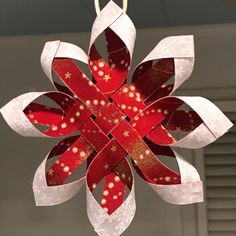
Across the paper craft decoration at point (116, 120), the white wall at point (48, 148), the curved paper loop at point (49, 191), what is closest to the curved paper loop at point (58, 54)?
the paper craft decoration at point (116, 120)

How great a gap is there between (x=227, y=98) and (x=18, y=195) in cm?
65

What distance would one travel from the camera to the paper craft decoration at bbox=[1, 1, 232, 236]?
61 centimetres

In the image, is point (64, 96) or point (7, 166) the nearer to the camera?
point (64, 96)

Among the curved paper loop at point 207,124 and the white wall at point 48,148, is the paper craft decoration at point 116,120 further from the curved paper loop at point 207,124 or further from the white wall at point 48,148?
the white wall at point 48,148

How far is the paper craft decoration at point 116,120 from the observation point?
0.61m

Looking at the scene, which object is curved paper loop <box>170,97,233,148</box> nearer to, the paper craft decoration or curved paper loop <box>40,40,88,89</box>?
the paper craft decoration

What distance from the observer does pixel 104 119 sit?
0.62 m

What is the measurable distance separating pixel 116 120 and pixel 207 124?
114 millimetres

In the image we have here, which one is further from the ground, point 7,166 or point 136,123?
point 136,123

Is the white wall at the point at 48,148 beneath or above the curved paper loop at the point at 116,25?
beneath

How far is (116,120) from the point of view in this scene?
0.62 m

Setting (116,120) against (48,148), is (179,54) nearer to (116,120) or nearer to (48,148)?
(116,120)

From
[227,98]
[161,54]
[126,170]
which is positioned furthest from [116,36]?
[227,98]

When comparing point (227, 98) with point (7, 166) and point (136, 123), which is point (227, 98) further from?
point (136, 123)
